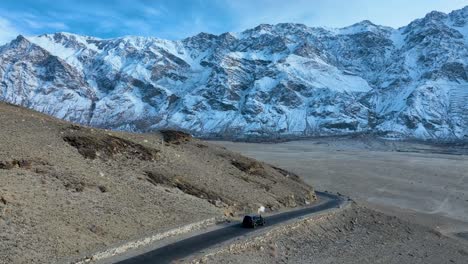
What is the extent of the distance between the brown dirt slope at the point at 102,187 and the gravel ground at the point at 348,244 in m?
4.38

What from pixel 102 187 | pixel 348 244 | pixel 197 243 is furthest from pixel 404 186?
pixel 102 187

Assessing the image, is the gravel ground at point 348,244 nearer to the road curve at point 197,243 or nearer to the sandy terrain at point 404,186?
the road curve at point 197,243

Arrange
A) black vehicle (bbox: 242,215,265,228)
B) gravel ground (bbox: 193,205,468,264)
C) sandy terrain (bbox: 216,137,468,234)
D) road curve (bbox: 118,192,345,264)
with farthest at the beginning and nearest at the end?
sandy terrain (bbox: 216,137,468,234), black vehicle (bbox: 242,215,265,228), gravel ground (bbox: 193,205,468,264), road curve (bbox: 118,192,345,264)

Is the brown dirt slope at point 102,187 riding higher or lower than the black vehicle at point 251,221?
higher

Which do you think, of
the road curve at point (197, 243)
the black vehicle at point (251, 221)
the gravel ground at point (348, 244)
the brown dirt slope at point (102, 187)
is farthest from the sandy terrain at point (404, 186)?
the black vehicle at point (251, 221)

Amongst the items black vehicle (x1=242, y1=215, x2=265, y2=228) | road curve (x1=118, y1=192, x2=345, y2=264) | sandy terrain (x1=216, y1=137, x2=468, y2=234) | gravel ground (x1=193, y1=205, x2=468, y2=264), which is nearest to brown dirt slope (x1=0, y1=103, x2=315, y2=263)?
road curve (x1=118, y1=192, x2=345, y2=264)

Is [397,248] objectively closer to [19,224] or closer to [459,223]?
[459,223]

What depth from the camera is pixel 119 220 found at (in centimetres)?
2634

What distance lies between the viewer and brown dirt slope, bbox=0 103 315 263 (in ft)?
74.5

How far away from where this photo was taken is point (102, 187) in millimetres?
29188

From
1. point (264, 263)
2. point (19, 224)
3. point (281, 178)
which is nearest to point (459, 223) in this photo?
point (281, 178)

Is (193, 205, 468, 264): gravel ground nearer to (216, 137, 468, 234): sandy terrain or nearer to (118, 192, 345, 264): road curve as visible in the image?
(118, 192, 345, 264): road curve

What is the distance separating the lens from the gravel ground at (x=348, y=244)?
2723 cm

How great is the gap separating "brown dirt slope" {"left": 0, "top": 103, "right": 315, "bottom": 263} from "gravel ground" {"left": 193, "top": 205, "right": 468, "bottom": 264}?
4.38m
